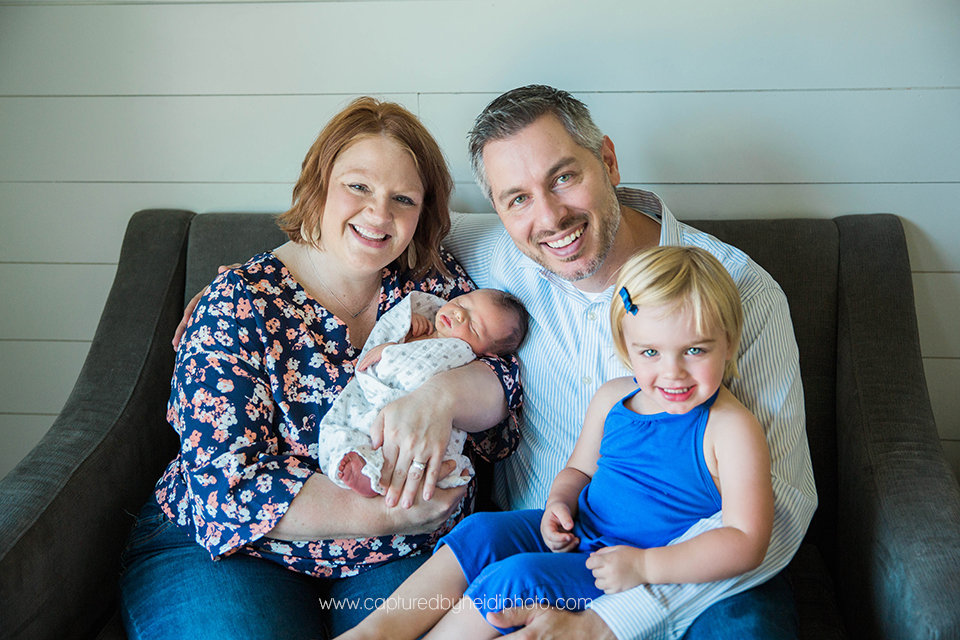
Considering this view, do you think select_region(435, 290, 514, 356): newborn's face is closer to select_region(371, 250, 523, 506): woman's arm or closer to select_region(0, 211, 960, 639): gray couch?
select_region(371, 250, 523, 506): woman's arm

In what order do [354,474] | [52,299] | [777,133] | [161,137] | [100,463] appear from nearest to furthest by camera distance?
[354,474]
[100,463]
[777,133]
[161,137]
[52,299]

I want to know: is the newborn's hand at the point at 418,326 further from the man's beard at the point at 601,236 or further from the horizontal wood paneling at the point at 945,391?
the horizontal wood paneling at the point at 945,391

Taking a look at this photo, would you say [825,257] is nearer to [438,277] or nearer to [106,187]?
[438,277]

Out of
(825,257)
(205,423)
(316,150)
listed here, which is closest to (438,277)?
(316,150)

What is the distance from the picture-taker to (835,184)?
1938 millimetres

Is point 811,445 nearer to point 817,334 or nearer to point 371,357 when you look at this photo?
point 817,334

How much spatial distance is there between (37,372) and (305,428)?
1.29 metres

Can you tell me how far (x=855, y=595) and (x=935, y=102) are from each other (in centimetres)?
130

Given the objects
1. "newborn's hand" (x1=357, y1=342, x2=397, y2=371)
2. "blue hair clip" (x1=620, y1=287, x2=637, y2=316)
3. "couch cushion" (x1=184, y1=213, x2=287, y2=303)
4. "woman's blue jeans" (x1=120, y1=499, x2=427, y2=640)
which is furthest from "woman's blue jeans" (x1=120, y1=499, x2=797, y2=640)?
"couch cushion" (x1=184, y1=213, x2=287, y2=303)

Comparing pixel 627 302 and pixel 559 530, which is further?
pixel 559 530

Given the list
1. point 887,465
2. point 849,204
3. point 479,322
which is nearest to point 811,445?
point 887,465

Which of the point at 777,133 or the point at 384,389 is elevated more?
the point at 777,133

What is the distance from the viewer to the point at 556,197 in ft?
4.90

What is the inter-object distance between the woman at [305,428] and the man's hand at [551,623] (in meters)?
0.33
